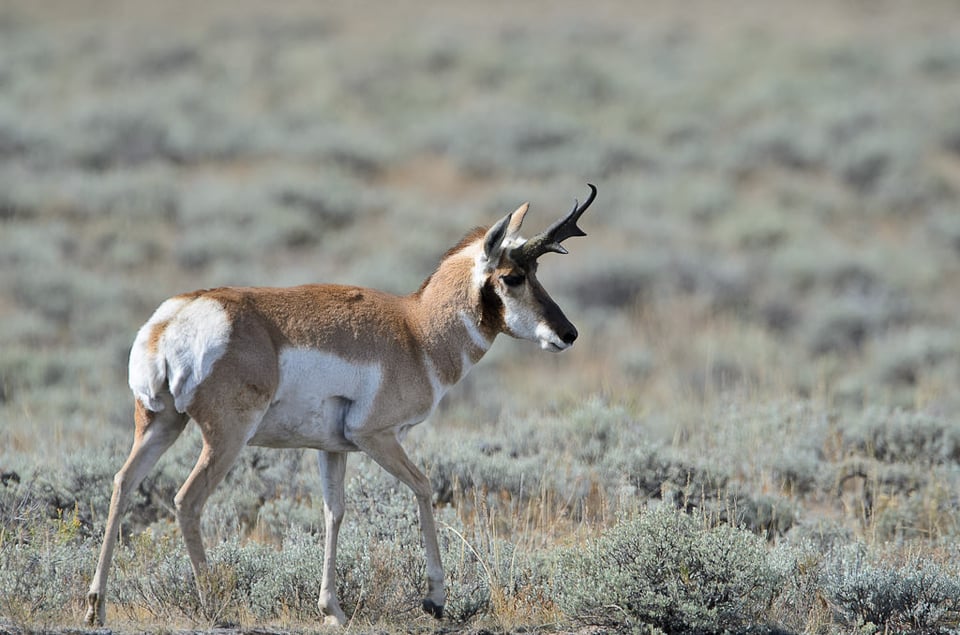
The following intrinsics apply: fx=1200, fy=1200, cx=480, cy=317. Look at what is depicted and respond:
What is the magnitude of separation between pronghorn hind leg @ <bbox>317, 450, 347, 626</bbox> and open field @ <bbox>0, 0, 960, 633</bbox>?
0.12 meters

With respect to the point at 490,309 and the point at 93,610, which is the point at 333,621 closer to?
the point at 93,610

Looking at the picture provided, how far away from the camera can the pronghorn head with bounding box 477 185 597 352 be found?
625 cm

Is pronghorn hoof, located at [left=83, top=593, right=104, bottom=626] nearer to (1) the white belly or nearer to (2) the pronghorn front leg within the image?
(1) the white belly

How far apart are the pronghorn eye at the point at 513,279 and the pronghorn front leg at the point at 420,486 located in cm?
100

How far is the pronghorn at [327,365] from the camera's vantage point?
557 centimetres

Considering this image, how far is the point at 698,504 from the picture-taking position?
8578 millimetres

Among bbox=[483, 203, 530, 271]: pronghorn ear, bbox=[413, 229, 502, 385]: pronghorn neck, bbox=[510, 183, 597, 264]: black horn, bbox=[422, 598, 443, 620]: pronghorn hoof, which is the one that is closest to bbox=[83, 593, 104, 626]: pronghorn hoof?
bbox=[422, 598, 443, 620]: pronghorn hoof

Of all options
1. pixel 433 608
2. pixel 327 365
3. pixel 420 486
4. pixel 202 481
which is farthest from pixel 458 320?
pixel 202 481

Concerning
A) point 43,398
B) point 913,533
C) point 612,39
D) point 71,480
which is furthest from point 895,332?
point 612,39

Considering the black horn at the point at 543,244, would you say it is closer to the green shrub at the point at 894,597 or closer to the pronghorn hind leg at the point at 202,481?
the pronghorn hind leg at the point at 202,481

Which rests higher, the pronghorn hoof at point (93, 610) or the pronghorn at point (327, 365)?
the pronghorn at point (327, 365)

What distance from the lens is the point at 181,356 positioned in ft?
18.3

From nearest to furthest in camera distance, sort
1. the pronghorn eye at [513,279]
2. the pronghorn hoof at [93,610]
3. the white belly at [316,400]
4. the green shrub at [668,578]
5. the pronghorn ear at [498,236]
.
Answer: the pronghorn hoof at [93,610] < the white belly at [316,400] < the green shrub at [668,578] < the pronghorn ear at [498,236] < the pronghorn eye at [513,279]

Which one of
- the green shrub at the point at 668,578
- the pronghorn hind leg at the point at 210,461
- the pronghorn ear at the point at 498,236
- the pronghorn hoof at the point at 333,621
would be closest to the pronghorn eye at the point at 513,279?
the pronghorn ear at the point at 498,236
